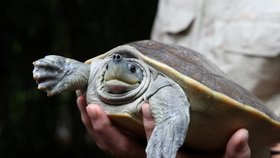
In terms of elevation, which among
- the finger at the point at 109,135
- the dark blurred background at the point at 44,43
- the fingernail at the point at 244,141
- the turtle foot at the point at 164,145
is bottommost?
the dark blurred background at the point at 44,43

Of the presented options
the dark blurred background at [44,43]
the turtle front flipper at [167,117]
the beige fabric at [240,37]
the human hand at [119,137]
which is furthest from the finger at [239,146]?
Result: the dark blurred background at [44,43]

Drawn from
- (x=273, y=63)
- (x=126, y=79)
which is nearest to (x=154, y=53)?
(x=126, y=79)

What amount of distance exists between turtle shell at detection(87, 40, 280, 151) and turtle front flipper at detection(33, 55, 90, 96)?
11cm

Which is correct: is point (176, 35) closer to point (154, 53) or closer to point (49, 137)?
point (154, 53)

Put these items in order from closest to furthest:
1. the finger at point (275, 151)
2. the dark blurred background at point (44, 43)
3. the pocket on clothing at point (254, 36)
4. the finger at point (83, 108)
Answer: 1. the finger at point (83, 108)
2. the finger at point (275, 151)
3. the pocket on clothing at point (254, 36)
4. the dark blurred background at point (44, 43)

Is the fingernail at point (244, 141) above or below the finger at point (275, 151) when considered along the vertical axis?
above

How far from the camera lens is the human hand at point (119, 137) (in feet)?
4.57

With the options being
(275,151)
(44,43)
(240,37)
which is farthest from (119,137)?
(44,43)

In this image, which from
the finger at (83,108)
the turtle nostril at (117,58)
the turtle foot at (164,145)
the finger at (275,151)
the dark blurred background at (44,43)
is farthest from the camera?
the dark blurred background at (44,43)

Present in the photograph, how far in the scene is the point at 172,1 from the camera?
212cm

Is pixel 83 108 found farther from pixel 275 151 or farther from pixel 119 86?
pixel 275 151

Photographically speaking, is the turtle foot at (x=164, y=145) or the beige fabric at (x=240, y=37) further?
the beige fabric at (x=240, y=37)

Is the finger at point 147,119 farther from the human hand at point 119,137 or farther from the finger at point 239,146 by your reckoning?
the finger at point 239,146

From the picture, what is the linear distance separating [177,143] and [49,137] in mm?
1956
